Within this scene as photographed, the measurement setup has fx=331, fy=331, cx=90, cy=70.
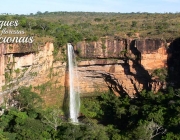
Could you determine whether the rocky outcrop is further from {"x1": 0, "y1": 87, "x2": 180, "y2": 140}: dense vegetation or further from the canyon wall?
{"x1": 0, "y1": 87, "x2": 180, "y2": 140}: dense vegetation

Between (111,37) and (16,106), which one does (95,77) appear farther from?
(16,106)

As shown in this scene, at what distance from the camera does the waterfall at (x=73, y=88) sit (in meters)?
23.2

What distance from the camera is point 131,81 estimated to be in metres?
24.4

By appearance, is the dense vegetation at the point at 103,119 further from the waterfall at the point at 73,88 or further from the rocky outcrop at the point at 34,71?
the rocky outcrop at the point at 34,71

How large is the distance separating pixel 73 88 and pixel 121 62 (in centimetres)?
398

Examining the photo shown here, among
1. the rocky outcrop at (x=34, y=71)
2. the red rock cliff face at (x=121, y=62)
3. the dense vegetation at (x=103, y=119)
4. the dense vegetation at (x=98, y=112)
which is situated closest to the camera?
the dense vegetation at (x=103, y=119)

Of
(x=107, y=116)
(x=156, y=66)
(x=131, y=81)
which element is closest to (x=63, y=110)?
(x=107, y=116)

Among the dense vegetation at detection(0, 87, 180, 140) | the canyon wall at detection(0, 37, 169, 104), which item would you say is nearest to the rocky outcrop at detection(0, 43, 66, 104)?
the canyon wall at detection(0, 37, 169, 104)

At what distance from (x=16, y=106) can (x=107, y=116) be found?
21.4 ft

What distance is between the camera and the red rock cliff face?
888 inches

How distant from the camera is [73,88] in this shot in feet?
79.6

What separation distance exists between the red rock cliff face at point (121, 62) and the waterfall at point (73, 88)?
45cm

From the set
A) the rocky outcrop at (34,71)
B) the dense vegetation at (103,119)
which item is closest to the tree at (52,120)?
the dense vegetation at (103,119)

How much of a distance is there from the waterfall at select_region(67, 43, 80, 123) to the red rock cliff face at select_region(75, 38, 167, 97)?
17.5 inches
